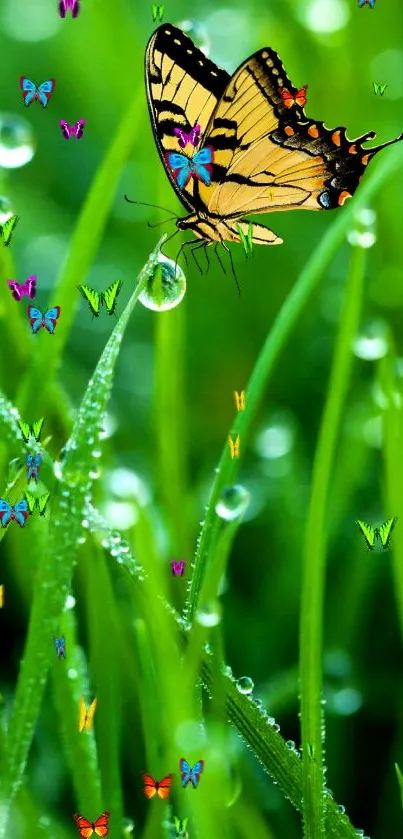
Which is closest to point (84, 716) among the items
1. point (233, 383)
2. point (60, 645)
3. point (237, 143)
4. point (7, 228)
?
point (60, 645)

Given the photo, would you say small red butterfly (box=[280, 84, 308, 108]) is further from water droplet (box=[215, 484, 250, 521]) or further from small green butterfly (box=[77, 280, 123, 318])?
water droplet (box=[215, 484, 250, 521])

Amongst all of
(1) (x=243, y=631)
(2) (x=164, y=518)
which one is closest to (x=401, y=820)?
(1) (x=243, y=631)

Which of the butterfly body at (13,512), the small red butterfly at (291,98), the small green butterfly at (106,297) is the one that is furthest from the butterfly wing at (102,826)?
the small red butterfly at (291,98)

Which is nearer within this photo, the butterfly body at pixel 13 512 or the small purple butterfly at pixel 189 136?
the butterfly body at pixel 13 512

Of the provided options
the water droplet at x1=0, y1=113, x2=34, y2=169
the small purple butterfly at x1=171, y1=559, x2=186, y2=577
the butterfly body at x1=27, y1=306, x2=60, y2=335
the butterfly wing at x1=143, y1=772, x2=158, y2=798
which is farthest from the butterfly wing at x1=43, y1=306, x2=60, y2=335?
the butterfly wing at x1=143, y1=772, x2=158, y2=798

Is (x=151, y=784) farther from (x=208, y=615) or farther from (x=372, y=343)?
(x=372, y=343)

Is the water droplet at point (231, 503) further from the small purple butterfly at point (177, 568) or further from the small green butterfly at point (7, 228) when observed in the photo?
the small green butterfly at point (7, 228)
